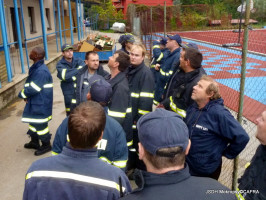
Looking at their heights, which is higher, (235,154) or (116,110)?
(116,110)

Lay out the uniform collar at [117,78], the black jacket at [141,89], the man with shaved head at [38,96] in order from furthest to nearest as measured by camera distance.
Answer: the man with shaved head at [38,96] < the black jacket at [141,89] < the uniform collar at [117,78]

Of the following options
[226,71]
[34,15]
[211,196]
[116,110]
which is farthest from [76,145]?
[34,15]

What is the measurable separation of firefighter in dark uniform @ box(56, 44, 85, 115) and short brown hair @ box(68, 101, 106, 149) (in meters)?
2.95

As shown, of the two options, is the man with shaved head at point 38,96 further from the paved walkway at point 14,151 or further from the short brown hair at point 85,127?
the short brown hair at point 85,127

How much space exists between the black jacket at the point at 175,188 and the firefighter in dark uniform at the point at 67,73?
355 cm

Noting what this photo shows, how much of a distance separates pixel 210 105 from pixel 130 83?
1.34 m

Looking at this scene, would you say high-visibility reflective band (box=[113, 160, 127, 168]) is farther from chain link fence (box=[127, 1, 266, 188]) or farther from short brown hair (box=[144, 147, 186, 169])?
chain link fence (box=[127, 1, 266, 188])

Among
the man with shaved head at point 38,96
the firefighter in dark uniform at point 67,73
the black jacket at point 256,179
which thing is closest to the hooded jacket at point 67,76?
the firefighter in dark uniform at point 67,73

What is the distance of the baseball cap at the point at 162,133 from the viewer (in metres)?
1.30

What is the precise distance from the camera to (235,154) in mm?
2727

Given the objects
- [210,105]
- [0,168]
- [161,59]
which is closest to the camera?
[210,105]

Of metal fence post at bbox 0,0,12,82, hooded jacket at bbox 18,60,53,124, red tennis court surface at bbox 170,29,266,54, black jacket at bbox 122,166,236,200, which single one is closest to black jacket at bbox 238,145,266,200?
black jacket at bbox 122,166,236,200

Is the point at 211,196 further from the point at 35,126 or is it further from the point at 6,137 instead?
the point at 6,137

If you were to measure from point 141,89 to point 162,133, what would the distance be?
2350mm
